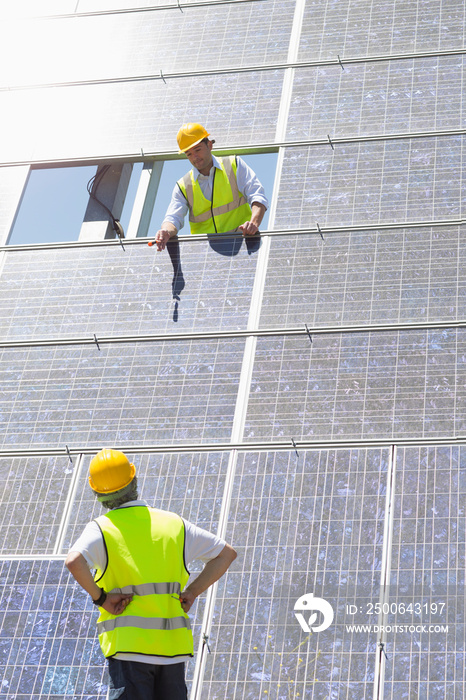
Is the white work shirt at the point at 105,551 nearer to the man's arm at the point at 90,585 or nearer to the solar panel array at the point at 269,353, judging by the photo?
the man's arm at the point at 90,585

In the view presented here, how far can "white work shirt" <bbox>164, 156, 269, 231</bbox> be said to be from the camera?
9195 mm

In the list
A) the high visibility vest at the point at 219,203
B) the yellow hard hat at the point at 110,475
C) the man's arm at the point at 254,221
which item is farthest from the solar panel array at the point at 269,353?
the yellow hard hat at the point at 110,475

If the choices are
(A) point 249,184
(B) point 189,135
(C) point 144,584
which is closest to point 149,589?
(C) point 144,584

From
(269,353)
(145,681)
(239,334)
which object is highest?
(239,334)

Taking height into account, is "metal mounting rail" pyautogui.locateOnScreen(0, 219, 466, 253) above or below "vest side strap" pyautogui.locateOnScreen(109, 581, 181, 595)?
above

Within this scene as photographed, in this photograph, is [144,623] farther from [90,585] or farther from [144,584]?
[90,585]

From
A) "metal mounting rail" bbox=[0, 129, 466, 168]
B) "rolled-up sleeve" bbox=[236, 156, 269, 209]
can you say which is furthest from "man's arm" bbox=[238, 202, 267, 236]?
"metal mounting rail" bbox=[0, 129, 466, 168]

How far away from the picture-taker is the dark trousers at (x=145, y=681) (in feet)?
16.9

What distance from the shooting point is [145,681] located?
520 centimetres

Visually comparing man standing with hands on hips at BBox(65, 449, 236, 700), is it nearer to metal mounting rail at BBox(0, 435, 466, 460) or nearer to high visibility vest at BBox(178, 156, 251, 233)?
metal mounting rail at BBox(0, 435, 466, 460)

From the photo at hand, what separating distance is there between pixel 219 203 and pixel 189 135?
66cm

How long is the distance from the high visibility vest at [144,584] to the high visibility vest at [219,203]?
14.9 ft

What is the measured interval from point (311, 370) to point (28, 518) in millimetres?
2461

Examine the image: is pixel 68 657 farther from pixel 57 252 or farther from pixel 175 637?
pixel 57 252
